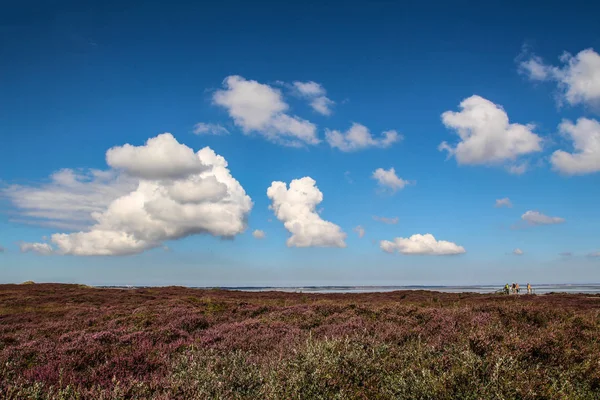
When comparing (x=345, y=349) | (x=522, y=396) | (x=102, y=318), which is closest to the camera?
(x=522, y=396)

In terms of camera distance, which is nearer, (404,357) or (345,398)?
(345,398)

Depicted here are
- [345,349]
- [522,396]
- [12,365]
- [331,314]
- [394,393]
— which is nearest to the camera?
[522,396]

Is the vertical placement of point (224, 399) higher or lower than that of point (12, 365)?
higher

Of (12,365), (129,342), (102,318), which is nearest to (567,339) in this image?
(129,342)

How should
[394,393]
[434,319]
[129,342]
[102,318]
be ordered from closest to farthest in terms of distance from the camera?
[394,393], [129,342], [434,319], [102,318]

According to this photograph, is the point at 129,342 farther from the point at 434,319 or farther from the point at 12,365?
the point at 434,319

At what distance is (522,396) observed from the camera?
4.33 m

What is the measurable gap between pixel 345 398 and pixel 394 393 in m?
0.71

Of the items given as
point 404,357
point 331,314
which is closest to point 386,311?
point 331,314

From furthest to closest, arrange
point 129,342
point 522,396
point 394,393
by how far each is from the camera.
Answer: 1. point 129,342
2. point 394,393
3. point 522,396

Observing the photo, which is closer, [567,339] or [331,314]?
[567,339]

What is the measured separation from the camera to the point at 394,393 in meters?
4.68

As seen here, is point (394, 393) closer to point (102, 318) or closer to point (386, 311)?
point (386, 311)

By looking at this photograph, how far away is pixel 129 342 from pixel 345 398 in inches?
273
